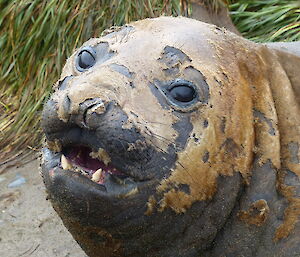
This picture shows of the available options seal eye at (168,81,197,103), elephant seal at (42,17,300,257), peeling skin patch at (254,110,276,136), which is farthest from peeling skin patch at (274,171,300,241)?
seal eye at (168,81,197,103)

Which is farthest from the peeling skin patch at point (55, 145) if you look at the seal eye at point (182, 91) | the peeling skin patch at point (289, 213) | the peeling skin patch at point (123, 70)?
the peeling skin patch at point (289, 213)

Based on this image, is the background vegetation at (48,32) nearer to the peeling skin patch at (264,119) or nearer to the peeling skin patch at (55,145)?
the peeling skin patch at (264,119)

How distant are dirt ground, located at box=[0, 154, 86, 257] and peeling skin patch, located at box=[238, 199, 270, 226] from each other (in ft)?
4.23

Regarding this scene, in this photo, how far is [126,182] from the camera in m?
2.51

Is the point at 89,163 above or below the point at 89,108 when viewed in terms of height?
below

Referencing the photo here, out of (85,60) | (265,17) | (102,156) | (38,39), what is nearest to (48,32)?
(38,39)

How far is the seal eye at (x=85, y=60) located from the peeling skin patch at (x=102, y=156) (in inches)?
16.9

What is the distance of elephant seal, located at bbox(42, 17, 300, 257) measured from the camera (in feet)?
8.14

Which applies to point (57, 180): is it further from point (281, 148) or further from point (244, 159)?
point (281, 148)

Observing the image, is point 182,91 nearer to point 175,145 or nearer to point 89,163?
point 175,145

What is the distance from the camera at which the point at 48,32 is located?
5332 mm

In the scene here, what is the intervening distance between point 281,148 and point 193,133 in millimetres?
458

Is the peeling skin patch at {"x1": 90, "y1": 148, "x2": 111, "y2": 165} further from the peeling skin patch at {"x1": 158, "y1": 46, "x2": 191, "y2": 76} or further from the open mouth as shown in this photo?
the peeling skin patch at {"x1": 158, "y1": 46, "x2": 191, "y2": 76}

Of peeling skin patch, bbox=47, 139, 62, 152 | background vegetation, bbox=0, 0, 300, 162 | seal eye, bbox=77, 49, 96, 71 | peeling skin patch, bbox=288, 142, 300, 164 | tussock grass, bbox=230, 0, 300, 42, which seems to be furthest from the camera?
tussock grass, bbox=230, 0, 300, 42
